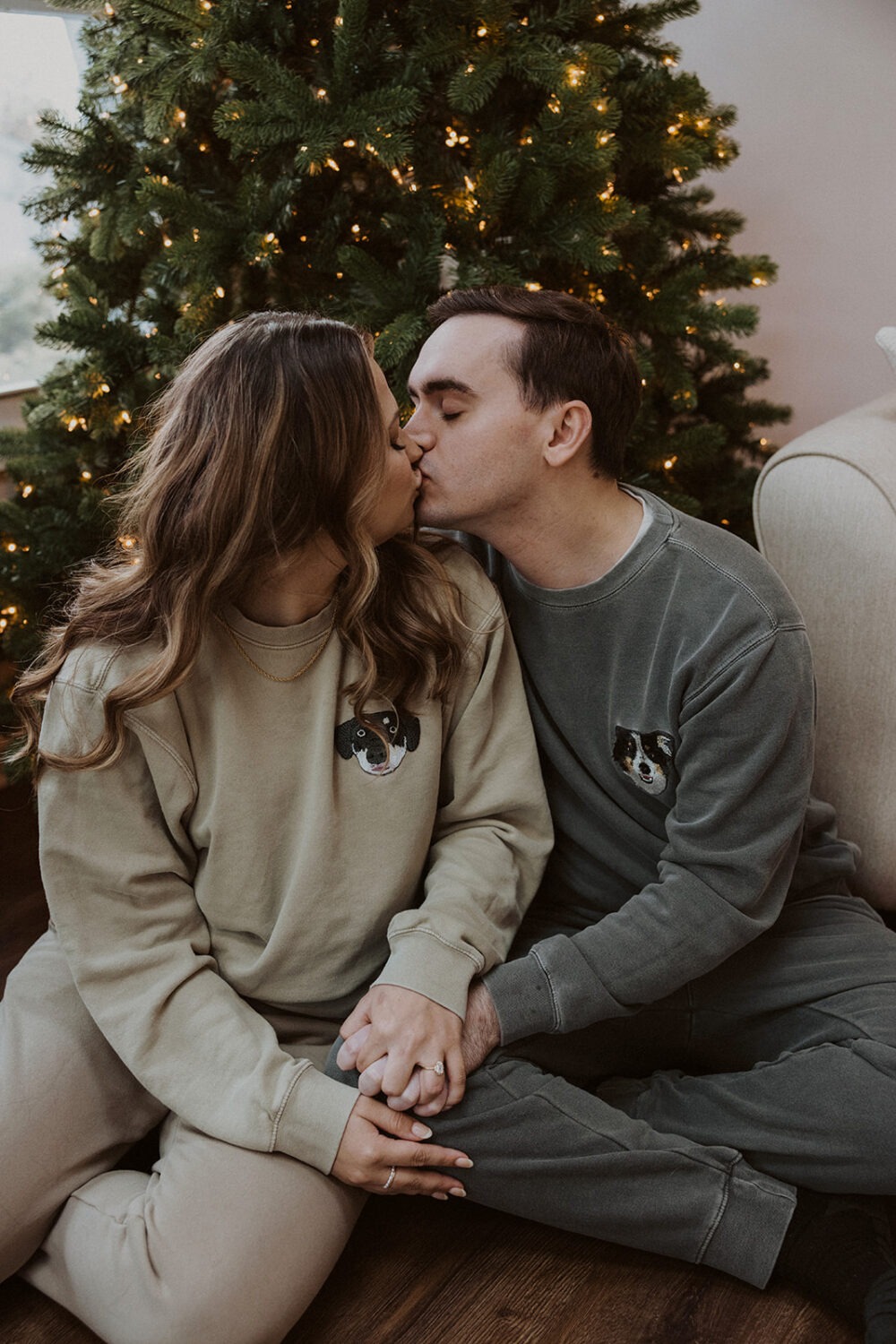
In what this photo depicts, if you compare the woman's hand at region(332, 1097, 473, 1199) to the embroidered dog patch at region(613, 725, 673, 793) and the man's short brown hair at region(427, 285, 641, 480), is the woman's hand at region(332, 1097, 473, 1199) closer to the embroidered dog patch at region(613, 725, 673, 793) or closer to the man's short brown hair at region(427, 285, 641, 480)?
the embroidered dog patch at region(613, 725, 673, 793)

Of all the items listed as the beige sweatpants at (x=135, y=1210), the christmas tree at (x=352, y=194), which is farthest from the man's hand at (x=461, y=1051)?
the christmas tree at (x=352, y=194)

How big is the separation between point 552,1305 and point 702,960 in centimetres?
37

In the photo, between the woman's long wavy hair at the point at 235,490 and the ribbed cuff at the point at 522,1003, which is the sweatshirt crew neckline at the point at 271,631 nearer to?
the woman's long wavy hair at the point at 235,490

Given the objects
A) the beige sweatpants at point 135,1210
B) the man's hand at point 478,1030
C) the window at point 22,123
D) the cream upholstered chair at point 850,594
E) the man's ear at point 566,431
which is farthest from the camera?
the window at point 22,123

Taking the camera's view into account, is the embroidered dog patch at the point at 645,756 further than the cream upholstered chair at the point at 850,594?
No

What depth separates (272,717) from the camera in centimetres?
115

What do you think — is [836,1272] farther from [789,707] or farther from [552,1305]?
[789,707]

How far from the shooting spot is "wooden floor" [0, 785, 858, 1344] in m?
1.06

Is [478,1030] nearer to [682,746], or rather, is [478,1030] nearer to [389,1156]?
[389,1156]

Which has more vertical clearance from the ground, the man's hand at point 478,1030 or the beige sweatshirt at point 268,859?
the beige sweatshirt at point 268,859

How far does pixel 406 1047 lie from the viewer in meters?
1.06

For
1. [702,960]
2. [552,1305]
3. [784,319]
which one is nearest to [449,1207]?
[552,1305]

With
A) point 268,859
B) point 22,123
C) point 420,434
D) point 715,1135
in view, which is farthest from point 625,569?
point 22,123

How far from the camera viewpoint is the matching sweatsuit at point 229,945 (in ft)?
3.42
